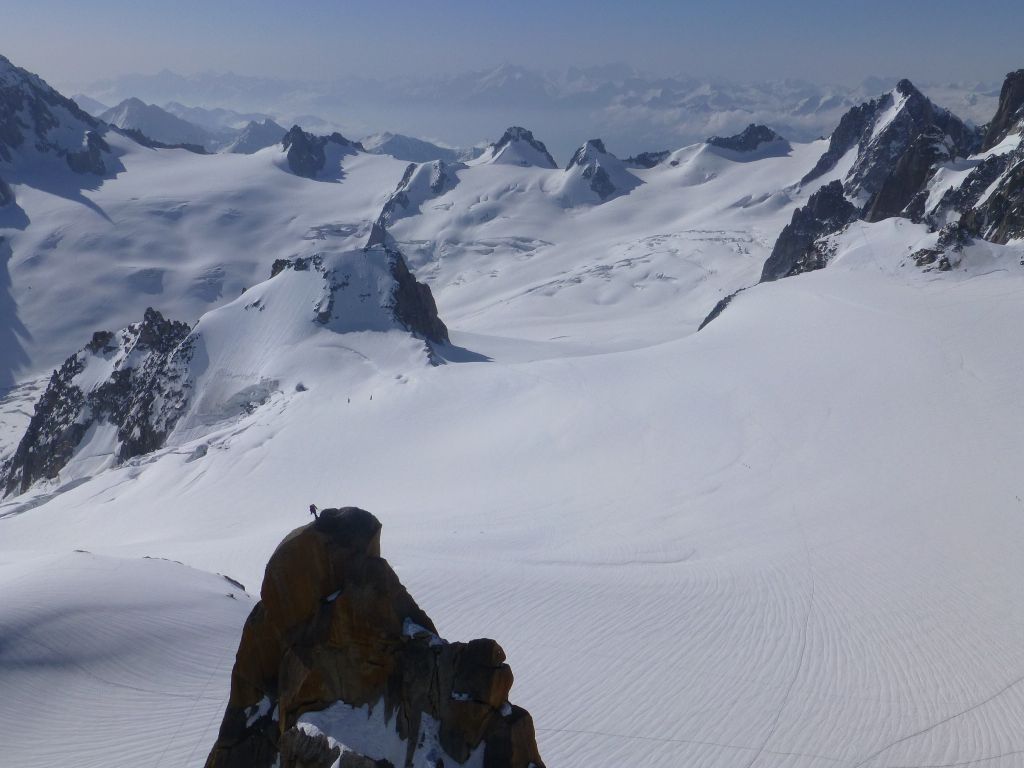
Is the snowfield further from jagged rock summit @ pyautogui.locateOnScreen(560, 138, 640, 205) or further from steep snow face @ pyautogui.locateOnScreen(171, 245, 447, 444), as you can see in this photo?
jagged rock summit @ pyautogui.locateOnScreen(560, 138, 640, 205)

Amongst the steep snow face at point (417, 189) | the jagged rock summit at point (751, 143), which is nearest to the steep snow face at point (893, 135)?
the jagged rock summit at point (751, 143)

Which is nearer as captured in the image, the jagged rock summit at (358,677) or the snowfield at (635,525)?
the jagged rock summit at (358,677)

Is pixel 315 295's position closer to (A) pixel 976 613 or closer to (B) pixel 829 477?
(B) pixel 829 477

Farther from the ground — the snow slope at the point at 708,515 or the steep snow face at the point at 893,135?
the steep snow face at the point at 893,135

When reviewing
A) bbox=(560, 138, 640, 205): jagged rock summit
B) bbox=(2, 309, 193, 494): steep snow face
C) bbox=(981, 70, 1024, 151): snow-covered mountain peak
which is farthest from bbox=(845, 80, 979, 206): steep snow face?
bbox=(2, 309, 193, 494): steep snow face

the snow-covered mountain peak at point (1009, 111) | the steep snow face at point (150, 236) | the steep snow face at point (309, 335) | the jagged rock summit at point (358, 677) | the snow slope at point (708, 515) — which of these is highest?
the snow-covered mountain peak at point (1009, 111)

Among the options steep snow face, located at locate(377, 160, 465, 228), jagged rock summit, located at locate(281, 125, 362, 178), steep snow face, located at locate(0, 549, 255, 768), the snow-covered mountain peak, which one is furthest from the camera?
jagged rock summit, located at locate(281, 125, 362, 178)

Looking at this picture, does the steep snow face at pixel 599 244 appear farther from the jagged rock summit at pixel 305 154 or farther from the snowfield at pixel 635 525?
the jagged rock summit at pixel 305 154
